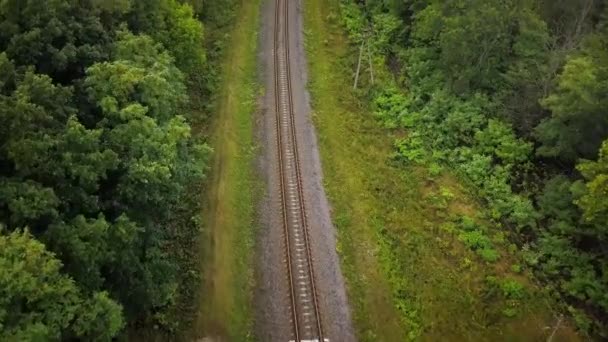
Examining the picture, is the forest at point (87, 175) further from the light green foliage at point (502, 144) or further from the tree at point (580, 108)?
the tree at point (580, 108)

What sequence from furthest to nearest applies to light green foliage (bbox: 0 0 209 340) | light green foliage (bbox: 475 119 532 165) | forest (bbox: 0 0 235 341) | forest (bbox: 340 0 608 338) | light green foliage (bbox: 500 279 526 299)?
light green foliage (bbox: 475 119 532 165) < forest (bbox: 340 0 608 338) < light green foliage (bbox: 500 279 526 299) < light green foliage (bbox: 0 0 209 340) < forest (bbox: 0 0 235 341)

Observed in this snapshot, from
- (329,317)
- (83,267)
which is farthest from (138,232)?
(329,317)

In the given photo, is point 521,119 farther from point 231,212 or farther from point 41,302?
point 41,302

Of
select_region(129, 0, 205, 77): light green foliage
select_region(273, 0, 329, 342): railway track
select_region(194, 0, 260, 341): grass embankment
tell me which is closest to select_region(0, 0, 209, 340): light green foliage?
select_region(129, 0, 205, 77): light green foliage

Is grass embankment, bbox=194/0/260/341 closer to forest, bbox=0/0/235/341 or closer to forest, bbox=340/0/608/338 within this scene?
forest, bbox=0/0/235/341

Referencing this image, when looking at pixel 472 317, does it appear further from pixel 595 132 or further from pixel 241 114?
pixel 241 114

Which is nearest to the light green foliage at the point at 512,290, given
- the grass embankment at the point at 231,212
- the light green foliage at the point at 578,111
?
the light green foliage at the point at 578,111

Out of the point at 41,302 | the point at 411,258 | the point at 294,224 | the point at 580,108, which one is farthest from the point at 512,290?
the point at 41,302
